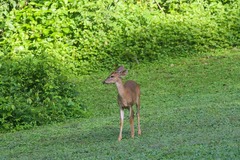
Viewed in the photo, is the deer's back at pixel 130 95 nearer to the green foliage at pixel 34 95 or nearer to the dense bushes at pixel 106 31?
the green foliage at pixel 34 95

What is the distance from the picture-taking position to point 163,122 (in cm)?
1135

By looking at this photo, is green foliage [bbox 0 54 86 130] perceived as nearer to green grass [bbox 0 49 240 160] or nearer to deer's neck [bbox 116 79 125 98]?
green grass [bbox 0 49 240 160]

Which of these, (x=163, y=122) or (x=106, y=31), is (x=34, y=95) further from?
(x=106, y=31)

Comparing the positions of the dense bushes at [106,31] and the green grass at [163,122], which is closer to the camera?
the green grass at [163,122]

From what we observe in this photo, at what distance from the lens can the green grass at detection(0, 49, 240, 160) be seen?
912 cm

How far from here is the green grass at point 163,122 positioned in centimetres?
912

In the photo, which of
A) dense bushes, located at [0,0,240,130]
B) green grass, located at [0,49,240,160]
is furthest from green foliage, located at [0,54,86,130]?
dense bushes, located at [0,0,240,130]

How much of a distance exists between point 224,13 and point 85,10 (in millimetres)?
3383

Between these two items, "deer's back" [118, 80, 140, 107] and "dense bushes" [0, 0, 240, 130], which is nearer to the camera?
"deer's back" [118, 80, 140, 107]

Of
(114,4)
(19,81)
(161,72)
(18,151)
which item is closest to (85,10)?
(114,4)

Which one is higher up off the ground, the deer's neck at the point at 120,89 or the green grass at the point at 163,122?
the deer's neck at the point at 120,89

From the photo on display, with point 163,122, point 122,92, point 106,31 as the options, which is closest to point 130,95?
point 122,92

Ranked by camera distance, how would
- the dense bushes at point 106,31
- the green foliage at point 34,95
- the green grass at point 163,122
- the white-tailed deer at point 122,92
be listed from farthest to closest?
the dense bushes at point 106,31 < the green foliage at point 34,95 < the white-tailed deer at point 122,92 < the green grass at point 163,122

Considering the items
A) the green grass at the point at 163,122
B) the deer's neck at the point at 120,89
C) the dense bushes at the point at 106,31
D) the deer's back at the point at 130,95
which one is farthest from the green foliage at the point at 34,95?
the dense bushes at the point at 106,31
